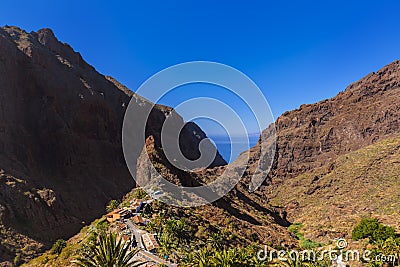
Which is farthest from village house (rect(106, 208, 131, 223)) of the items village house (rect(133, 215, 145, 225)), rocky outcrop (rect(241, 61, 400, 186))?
rocky outcrop (rect(241, 61, 400, 186))

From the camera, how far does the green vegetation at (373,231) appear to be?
1737 inches

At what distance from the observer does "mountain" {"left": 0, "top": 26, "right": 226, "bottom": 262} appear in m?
51.8

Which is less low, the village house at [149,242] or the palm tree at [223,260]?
the village house at [149,242]

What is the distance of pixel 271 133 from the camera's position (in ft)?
485

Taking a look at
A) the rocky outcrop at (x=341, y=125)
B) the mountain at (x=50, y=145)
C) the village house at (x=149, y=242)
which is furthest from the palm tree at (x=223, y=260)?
the rocky outcrop at (x=341, y=125)

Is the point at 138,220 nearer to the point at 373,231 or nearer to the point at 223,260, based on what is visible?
the point at 223,260

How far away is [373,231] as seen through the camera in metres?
45.7

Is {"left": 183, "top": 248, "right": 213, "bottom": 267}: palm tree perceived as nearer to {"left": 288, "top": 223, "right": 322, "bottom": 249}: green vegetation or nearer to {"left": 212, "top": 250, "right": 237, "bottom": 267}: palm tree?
{"left": 212, "top": 250, "right": 237, "bottom": 267}: palm tree

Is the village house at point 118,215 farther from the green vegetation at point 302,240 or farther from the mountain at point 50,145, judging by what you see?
the green vegetation at point 302,240

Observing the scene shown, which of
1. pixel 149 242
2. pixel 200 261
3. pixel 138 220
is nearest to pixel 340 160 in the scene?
pixel 138 220

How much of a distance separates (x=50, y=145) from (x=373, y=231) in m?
78.9

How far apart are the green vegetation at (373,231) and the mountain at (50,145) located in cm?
5247

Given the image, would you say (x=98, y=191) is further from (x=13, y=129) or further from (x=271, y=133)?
(x=271, y=133)

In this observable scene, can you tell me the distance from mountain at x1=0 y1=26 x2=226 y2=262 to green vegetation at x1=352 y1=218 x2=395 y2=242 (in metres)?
52.5
